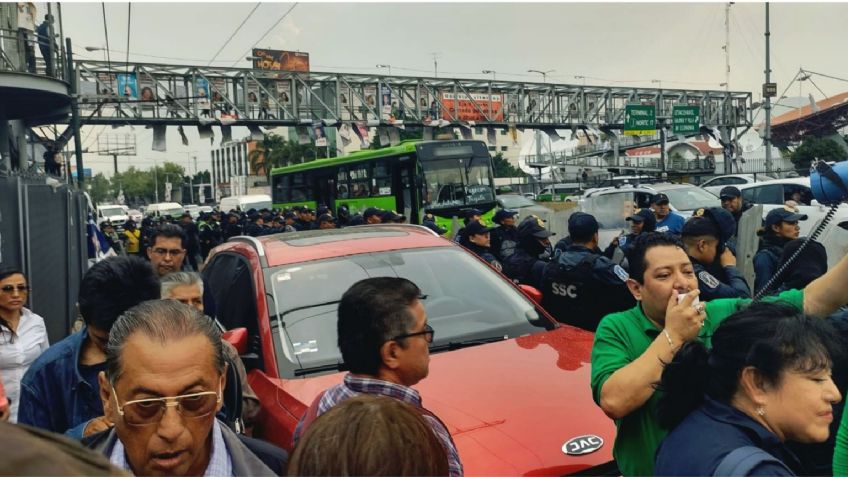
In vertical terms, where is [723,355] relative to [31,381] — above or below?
above

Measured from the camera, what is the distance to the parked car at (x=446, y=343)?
9.59ft

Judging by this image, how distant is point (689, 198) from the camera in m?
16.0

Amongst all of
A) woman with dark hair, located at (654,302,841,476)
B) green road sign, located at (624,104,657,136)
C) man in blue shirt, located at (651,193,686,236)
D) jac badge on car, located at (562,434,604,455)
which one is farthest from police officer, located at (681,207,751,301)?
green road sign, located at (624,104,657,136)

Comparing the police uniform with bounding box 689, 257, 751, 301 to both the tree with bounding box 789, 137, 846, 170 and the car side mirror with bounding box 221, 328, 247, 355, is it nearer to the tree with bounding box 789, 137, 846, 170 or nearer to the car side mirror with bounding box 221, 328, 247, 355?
the car side mirror with bounding box 221, 328, 247, 355

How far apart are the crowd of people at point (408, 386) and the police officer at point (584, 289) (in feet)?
5.70

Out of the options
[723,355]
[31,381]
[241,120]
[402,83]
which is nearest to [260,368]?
[31,381]

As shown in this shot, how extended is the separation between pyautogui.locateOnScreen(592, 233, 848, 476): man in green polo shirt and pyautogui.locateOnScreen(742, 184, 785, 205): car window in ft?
44.7

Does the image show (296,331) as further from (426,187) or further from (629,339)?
(426,187)

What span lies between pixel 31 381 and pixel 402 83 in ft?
100

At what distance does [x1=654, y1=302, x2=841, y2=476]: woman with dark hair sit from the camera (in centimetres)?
188

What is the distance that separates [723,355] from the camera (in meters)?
2.04

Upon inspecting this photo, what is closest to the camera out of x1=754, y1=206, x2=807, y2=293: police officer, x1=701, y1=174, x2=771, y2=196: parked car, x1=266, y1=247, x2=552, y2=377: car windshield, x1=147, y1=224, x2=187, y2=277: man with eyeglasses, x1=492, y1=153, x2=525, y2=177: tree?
x1=266, y1=247, x2=552, y2=377: car windshield

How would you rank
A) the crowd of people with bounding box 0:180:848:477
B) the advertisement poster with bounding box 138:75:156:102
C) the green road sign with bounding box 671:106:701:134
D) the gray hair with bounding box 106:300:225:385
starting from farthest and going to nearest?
the green road sign with bounding box 671:106:701:134
the advertisement poster with bounding box 138:75:156:102
the gray hair with bounding box 106:300:225:385
the crowd of people with bounding box 0:180:848:477

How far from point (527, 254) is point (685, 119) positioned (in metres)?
30.8
